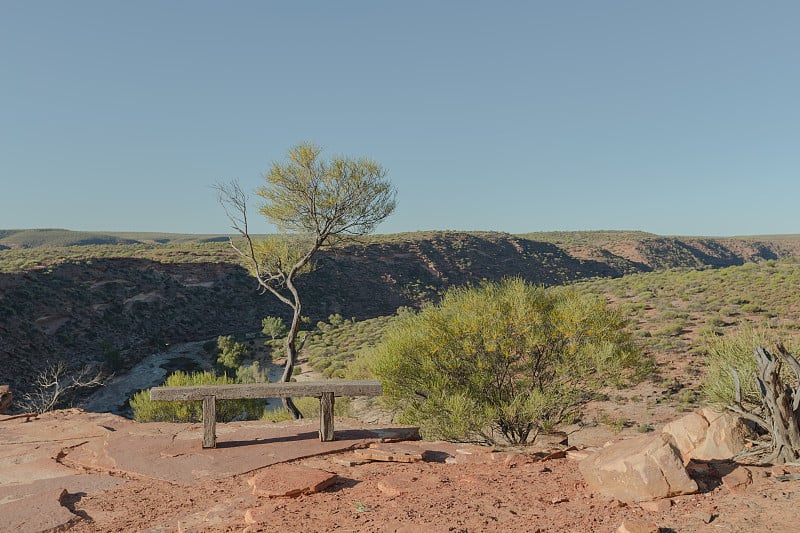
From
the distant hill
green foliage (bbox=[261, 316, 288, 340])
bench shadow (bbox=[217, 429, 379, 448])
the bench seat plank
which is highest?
the distant hill

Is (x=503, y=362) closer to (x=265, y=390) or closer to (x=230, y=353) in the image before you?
(x=265, y=390)

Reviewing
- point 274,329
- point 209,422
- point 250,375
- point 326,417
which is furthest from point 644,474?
point 274,329

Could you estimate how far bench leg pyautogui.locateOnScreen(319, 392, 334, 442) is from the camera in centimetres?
Result: 770

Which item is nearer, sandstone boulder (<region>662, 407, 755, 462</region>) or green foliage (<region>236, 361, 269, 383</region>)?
sandstone boulder (<region>662, 407, 755, 462</region>)

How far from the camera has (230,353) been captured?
35.3 meters

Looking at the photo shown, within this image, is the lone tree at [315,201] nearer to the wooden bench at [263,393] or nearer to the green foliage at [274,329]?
the wooden bench at [263,393]

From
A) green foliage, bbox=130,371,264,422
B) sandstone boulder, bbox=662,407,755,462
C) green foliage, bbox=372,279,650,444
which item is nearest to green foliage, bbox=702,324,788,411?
sandstone boulder, bbox=662,407,755,462

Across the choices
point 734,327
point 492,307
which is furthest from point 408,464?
point 734,327

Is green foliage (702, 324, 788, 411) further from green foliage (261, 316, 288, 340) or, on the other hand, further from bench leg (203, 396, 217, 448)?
green foliage (261, 316, 288, 340)

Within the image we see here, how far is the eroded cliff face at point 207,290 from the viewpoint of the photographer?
3359 centimetres

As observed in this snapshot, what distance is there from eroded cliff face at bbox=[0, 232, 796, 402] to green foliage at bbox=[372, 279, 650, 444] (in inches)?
Result: 1040

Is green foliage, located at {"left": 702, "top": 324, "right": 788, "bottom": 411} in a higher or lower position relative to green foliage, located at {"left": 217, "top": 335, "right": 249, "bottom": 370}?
higher

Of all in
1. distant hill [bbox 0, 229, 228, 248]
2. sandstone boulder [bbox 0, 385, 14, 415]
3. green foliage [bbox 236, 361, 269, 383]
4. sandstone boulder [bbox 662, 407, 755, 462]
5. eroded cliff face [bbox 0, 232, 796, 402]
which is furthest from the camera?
distant hill [bbox 0, 229, 228, 248]

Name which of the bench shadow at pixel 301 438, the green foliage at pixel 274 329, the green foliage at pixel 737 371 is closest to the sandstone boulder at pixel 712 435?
the green foliage at pixel 737 371
